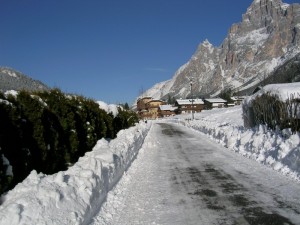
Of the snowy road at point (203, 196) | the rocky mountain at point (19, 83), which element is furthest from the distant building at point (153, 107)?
the snowy road at point (203, 196)

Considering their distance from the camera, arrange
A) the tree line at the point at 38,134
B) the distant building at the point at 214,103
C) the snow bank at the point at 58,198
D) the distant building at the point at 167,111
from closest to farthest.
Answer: the snow bank at the point at 58,198, the tree line at the point at 38,134, the distant building at the point at 167,111, the distant building at the point at 214,103

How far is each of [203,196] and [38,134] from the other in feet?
14.6

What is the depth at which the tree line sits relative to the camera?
320 inches

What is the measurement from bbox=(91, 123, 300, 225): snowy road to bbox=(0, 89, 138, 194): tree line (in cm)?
205

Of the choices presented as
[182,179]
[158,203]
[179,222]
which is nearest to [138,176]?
[182,179]

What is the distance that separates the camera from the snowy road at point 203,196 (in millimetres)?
7418

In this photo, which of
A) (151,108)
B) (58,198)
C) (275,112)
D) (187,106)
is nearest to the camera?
(58,198)

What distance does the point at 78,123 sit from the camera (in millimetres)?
14867

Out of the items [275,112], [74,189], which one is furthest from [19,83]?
[74,189]

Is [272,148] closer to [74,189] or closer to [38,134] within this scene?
[38,134]

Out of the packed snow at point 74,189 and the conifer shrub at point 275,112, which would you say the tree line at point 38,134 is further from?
the conifer shrub at point 275,112

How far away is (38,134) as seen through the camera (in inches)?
378

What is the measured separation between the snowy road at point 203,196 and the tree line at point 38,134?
6.72 ft

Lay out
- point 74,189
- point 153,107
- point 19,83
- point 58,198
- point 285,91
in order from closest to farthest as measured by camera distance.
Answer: point 58,198, point 74,189, point 285,91, point 19,83, point 153,107
